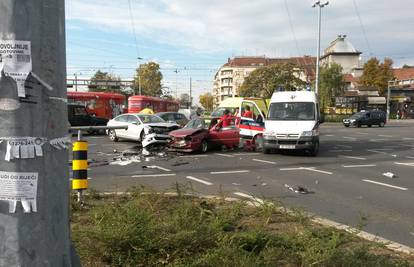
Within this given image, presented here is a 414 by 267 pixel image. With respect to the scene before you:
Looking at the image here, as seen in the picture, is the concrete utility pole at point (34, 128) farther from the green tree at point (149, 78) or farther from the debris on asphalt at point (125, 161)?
the green tree at point (149, 78)

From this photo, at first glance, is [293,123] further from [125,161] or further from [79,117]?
[79,117]

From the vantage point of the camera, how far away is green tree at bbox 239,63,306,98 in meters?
69.8

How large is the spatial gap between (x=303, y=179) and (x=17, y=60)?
9.66m

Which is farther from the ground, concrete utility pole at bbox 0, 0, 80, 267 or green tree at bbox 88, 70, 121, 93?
green tree at bbox 88, 70, 121, 93

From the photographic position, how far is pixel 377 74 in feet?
281

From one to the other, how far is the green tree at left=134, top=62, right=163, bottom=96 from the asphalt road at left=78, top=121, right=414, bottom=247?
3021 inches

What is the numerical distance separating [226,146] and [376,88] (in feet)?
233

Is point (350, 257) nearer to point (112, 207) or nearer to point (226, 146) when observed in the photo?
point (112, 207)

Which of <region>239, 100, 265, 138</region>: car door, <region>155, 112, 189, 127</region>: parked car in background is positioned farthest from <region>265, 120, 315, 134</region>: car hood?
→ <region>155, 112, 189, 127</region>: parked car in background

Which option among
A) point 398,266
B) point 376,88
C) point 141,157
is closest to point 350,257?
point 398,266

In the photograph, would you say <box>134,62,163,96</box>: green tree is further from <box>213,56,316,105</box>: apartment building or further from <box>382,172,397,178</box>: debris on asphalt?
<box>382,172,397,178</box>: debris on asphalt

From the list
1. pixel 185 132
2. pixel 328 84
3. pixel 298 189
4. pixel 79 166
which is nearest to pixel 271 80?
pixel 328 84

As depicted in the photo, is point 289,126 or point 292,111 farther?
point 292,111

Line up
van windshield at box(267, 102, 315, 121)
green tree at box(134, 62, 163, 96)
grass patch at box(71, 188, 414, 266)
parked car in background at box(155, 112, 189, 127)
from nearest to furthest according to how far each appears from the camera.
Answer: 1. grass patch at box(71, 188, 414, 266)
2. van windshield at box(267, 102, 315, 121)
3. parked car in background at box(155, 112, 189, 127)
4. green tree at box(134, 62, 163, 96)
